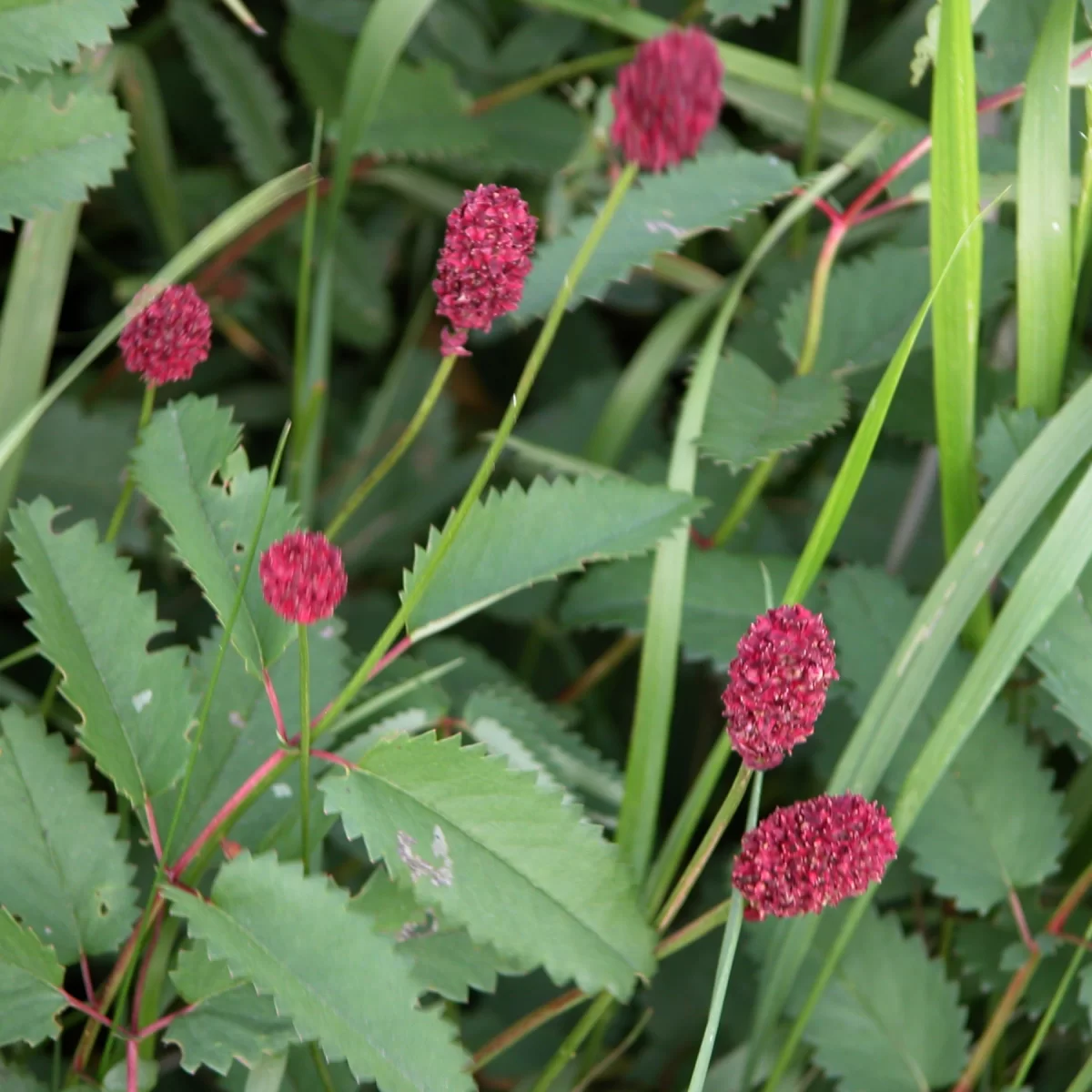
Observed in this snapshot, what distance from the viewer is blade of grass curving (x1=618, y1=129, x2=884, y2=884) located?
0.90 meters

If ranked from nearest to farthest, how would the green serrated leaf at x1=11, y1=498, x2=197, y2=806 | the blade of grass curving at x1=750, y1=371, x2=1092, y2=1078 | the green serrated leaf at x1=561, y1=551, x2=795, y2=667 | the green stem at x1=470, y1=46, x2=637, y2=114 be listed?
the green serrated leaf at x1=11, y1=498, x2=197, y2=806 → the blade of grass curving at x1=750, y1=371, x2=1092, y2=1078 → the green serrated leaf at x1=561, y1=551, x2=795, y2=667 → the green stem at x1=470, y1=46, x2=637, y2=114

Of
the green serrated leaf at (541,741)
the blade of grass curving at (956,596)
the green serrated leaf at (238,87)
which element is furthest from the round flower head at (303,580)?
the green serrated leaf at (238,87)

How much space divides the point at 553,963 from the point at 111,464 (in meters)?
0.83

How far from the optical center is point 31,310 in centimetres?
108

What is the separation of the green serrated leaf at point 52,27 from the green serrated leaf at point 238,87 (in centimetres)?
54

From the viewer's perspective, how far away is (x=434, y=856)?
2.28 feet

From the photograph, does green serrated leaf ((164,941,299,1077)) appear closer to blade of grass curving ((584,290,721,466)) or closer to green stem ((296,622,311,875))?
green stem ((296,622,311,875))

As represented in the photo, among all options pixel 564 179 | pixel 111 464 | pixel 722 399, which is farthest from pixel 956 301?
pixel 111 464

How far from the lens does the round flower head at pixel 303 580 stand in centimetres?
63

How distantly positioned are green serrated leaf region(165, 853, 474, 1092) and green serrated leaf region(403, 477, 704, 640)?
18 cm

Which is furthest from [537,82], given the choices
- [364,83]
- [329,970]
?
[329,970]

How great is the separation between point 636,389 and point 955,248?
0.49m

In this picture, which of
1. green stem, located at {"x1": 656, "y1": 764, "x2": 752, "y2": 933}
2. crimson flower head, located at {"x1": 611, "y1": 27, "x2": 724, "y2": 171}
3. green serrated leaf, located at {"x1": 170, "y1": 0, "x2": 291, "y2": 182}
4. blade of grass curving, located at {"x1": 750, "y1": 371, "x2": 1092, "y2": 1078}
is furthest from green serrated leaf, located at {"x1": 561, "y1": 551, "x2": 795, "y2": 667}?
green serrated leaf, located at {"x1": 170, "y1": 0, "x2": 291, "y2": 182}

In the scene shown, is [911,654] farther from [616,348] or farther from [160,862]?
[616,348]
